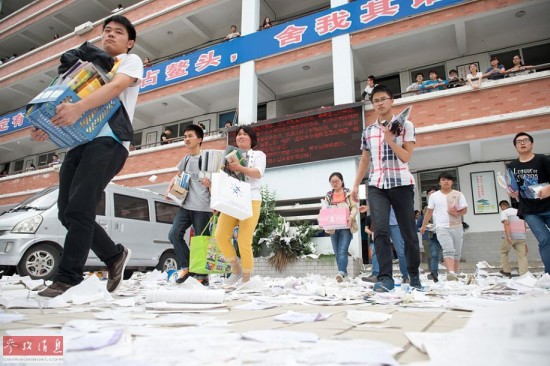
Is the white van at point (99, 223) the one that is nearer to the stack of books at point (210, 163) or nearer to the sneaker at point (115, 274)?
the stack of books at point (210, 163)

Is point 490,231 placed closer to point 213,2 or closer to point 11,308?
point 11,308

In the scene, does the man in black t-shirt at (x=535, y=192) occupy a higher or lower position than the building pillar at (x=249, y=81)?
lower

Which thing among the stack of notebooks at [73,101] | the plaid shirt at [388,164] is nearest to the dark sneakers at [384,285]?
the plaid shirt at [388,164]

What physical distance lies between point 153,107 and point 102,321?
46.6 feet

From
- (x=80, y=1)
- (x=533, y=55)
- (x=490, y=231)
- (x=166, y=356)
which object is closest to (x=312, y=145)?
(x=490, y=231)

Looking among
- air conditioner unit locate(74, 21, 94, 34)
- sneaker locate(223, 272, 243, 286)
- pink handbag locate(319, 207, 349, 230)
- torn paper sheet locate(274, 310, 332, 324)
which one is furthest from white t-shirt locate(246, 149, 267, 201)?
air conditioner unit locate(74, 21, 94, 34)

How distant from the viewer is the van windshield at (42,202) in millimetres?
5832

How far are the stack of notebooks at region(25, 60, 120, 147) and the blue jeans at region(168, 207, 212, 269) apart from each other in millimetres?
1814

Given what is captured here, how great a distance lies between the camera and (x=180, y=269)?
165 inches

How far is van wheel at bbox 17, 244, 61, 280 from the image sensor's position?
524cm

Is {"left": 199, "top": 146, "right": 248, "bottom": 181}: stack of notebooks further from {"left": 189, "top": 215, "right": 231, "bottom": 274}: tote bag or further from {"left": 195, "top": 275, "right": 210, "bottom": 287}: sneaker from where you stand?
{"left": 195, "top": 275, "right": 210, "bottom": 287}: sneaker

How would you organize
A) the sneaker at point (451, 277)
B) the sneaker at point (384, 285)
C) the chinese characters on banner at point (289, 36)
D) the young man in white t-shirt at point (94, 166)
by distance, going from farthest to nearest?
1. the chinese characters on banner at point (289, 36)
2. the sneaker at point (451, 277)
3. the sneaker at point (384, 285)
4. the young man in white t-shirt at point (94, 166)

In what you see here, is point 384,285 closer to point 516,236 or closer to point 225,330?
point 225,330

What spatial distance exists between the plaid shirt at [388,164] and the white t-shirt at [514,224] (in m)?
4.26
